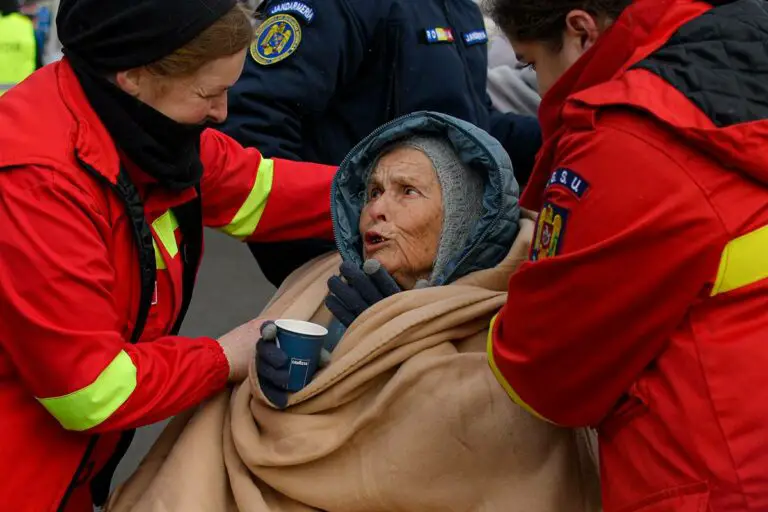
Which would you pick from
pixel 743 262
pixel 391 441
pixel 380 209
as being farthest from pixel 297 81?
pixel 743 262

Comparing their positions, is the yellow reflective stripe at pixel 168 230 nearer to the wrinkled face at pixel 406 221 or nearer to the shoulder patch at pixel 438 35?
the wrinkled face at pixel 406 221

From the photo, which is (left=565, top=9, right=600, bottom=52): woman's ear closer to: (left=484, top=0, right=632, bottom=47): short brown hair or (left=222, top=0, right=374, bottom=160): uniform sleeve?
(left=484, top=0, right=632, bottom=47): short brown hair

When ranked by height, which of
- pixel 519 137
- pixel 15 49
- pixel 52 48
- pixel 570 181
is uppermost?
pixel 570 181

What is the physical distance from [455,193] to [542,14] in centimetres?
71

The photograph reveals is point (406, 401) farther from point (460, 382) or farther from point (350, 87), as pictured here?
point (350, 87)

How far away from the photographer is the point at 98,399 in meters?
1.61

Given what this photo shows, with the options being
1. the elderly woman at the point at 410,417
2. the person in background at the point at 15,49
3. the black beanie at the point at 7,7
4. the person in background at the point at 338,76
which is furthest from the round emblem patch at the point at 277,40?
the black beanie at the point at 7,7

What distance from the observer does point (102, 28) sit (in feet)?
5.28

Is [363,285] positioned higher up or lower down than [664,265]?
lower down

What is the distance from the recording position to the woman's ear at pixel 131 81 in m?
1.67

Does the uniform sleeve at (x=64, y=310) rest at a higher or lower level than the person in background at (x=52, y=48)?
higher

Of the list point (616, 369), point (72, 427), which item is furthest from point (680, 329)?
point (72, 427)

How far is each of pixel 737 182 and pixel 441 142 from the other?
107cm

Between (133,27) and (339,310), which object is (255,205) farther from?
(133,27)
